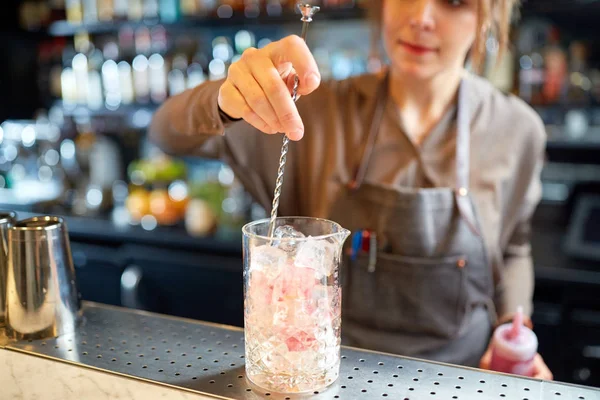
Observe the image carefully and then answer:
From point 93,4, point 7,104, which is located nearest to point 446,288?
point 93,4

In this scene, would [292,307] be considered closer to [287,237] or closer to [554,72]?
[287,237]

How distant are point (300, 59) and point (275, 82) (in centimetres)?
5

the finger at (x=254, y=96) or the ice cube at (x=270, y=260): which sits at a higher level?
the finger at (x=254, y=96)

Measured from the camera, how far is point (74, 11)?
10.8ft

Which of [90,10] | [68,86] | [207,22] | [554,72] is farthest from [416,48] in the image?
[68,86]

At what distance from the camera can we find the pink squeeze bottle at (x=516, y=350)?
1.05 m

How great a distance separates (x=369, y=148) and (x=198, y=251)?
1409 mm

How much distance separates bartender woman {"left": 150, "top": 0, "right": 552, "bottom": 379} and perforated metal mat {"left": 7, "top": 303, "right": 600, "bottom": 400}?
17.6 inches

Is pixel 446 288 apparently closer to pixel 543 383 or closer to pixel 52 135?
pixel 543 383

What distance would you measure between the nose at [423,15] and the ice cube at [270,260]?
749mm

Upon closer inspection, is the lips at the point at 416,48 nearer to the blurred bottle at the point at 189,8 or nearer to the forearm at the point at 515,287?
the forearm at the point at 515,287

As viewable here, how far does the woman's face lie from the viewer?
1324mm

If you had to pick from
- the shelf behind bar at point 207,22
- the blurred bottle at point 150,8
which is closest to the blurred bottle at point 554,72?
the shelf behind bar at point 207,22

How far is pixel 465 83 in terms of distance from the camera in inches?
60.5
